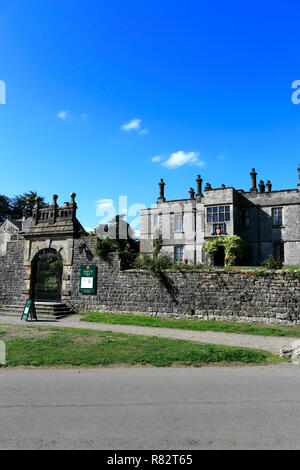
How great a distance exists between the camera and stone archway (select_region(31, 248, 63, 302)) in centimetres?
2017

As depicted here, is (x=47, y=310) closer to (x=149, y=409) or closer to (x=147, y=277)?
(x=147, y=277)

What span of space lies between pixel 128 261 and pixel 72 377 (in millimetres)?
11855

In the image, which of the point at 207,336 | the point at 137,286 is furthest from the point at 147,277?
the point at 207,336

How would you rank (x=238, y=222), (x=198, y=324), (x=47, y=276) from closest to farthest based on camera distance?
(x=198, y=324) → (x=47, y=276) → (x=238, y=222)

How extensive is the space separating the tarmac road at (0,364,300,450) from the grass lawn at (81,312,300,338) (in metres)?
5.84

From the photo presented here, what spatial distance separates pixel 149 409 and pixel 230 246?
85.9 feet

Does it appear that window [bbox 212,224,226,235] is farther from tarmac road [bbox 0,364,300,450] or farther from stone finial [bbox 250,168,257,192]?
tarmac road [bbox 0,364,300,450]

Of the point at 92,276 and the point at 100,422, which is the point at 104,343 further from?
the point at 92,276

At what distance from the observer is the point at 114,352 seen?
9.16m

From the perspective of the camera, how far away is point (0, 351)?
9.17 meters

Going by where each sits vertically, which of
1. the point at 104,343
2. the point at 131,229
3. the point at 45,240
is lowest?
the point at 104,343

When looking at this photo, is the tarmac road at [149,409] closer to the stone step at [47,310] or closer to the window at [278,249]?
the stone step at [47,310]
